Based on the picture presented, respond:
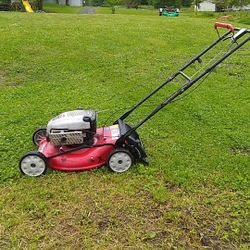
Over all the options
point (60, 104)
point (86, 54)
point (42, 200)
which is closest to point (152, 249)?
point (42, 200)

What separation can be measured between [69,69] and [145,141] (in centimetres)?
434

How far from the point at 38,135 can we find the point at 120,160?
4.00ft

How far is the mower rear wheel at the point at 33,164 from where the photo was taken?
3803mm

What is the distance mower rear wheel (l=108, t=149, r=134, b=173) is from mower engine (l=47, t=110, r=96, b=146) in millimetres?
313

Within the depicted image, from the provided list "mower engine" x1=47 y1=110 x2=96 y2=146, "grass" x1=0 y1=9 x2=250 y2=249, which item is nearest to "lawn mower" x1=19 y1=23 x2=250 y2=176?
"mower engine" x1=47 y1=110 x2=96 y2=146

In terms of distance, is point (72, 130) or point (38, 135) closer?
point (72, 130)

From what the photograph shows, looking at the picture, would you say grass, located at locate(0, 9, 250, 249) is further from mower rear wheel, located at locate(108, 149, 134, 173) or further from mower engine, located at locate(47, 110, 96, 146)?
mower engine, located at locate(47, 110, 96, 146)

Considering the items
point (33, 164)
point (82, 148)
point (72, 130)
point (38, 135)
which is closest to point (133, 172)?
point (82, 148)

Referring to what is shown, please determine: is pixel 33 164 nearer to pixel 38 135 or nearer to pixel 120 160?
pixel 38 135

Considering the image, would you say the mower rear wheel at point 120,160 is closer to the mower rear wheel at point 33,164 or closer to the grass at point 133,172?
the grass at point 133,172

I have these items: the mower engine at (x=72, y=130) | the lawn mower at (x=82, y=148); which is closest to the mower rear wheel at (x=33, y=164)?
the lawn mower at (x=82, y=148)

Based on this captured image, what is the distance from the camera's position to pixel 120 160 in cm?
392

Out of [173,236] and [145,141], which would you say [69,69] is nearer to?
[145,141]

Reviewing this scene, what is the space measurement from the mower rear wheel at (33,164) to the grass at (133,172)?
3.7 inches
